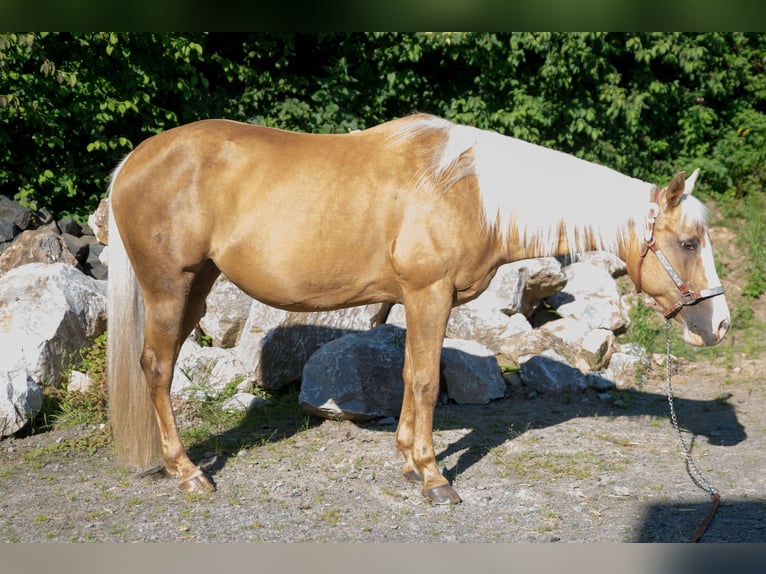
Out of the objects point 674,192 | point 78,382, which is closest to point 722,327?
point 674,192

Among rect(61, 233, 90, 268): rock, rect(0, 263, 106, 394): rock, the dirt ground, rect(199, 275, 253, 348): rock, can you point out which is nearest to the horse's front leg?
the dirt ground

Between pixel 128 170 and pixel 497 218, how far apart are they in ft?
7.29

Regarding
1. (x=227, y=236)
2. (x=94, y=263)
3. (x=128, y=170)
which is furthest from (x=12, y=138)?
(x=227, y=236)

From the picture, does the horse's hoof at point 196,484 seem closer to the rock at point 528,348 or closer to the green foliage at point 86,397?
the green foliage at point 86,397

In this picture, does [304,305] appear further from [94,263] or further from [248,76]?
[248,76]

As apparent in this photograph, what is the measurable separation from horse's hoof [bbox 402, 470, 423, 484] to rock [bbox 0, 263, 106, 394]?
10.0 feet

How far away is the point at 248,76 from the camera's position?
8.83 m

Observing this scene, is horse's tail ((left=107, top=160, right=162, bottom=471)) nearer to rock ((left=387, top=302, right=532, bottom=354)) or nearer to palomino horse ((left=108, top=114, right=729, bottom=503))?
palomino horse ((left=108, top=114, right=729, bottom=503))

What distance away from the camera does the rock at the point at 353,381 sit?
18.2 feet

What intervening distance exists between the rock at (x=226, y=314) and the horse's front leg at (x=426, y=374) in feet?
8.65

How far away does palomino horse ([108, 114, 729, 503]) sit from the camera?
4.19 meters

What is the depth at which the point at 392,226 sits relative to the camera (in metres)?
4.24

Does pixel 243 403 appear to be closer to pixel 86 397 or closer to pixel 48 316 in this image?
pixel 86 397

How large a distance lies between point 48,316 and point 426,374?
Answer: 3350 mm
